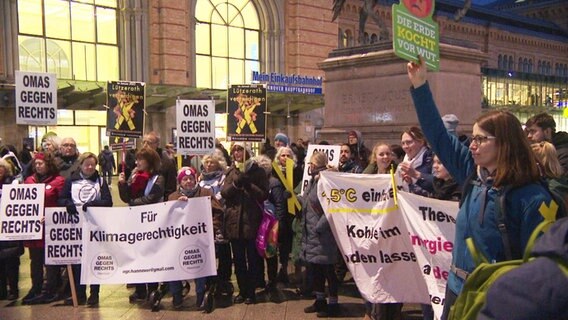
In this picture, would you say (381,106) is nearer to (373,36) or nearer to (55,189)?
(55,189)

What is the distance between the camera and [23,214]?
726cm

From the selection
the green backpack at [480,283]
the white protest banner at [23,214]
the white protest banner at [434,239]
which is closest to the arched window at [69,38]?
the white protest banner at [23,214]

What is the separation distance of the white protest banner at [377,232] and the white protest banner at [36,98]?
5.97 meters

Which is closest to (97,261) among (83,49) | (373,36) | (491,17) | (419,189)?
(419,189)

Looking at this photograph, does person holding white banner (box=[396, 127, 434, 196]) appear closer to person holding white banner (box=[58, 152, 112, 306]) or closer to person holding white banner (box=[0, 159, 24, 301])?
person holding white banner (box=[58, 152, 112, 306])

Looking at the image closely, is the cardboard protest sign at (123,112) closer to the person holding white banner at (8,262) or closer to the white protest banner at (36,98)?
the white protest banner at (36,98)

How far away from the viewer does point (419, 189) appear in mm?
5492

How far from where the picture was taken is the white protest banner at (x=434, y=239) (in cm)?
479

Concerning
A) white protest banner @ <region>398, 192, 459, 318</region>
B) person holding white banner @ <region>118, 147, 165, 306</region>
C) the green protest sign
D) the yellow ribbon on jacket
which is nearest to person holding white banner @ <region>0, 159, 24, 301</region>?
person holding white banner @ <region>118, 147, 165, 306</region>

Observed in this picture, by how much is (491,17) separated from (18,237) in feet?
171

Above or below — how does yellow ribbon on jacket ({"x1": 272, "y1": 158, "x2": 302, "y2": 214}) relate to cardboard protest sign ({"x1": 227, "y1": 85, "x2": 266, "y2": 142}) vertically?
below

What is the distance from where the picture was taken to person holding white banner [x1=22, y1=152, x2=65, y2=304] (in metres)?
7.39

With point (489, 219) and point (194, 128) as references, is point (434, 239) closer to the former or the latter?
point (489, 219)

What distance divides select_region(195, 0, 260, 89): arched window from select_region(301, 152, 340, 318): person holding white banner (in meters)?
23.0
